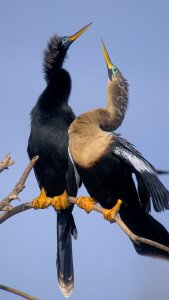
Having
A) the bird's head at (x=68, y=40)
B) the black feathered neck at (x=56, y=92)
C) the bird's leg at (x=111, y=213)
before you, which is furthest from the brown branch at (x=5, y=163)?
the bird's head at (x=68, y=40)

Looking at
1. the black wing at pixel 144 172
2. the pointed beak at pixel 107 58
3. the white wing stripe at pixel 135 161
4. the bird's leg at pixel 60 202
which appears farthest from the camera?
the pointed beak at pixel 107 58

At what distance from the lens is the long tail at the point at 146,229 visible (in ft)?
13.7

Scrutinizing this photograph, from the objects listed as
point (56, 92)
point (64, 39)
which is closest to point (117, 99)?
point (56, 92)

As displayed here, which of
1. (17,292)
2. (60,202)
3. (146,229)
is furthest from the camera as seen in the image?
(60,202)

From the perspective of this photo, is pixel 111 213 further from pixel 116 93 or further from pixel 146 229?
pixel 116 93

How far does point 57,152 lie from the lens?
233 inches

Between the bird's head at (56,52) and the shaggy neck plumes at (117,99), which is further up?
the bird's head at (56,52)

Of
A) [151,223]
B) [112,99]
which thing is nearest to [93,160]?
[151,223]

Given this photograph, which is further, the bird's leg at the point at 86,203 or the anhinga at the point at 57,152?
the anhinga at the point at 57,152

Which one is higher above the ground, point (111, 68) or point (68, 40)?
point (68, 40)

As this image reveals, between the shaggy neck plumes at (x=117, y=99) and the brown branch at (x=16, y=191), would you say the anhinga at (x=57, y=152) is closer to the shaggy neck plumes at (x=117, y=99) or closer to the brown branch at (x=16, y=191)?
the shaggy neck plumes at (x=117, y=99)

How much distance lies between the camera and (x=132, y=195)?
183 inches

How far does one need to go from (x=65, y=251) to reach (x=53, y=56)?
6.98 feet

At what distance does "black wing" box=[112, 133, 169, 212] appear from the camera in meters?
4.07
